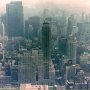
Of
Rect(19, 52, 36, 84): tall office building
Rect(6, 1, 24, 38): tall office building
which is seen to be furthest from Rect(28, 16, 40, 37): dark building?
Rect(19, 52, 36, 84): tall office building

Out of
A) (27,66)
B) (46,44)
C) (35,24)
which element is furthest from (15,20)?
(27,66)

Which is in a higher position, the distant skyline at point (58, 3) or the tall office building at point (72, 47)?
the distant skyline at point (58, 3)

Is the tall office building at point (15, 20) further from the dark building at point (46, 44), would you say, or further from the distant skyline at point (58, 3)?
the dark building at point (46, 44)

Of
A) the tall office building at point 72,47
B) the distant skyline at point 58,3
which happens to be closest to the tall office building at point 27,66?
the tall office building at point 72,47

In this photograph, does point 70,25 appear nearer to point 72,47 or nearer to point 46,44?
point 72,47

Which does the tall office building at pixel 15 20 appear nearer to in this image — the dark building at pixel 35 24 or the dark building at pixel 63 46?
the dark building at pixel 35 24

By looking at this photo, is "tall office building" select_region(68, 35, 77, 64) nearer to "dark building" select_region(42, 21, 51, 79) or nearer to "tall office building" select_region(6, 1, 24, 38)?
"dark building" select_region(42, 21, 51, 79)

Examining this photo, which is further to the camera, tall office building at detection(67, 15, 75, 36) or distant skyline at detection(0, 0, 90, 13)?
tall office building at detection(67, 15, 75, 36)

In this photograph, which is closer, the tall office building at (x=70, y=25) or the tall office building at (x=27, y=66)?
the tall office building at (x=27, y=66)

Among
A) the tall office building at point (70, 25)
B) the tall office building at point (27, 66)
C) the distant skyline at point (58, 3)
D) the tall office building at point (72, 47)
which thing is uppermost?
the distant skyline at point (58, 3)
